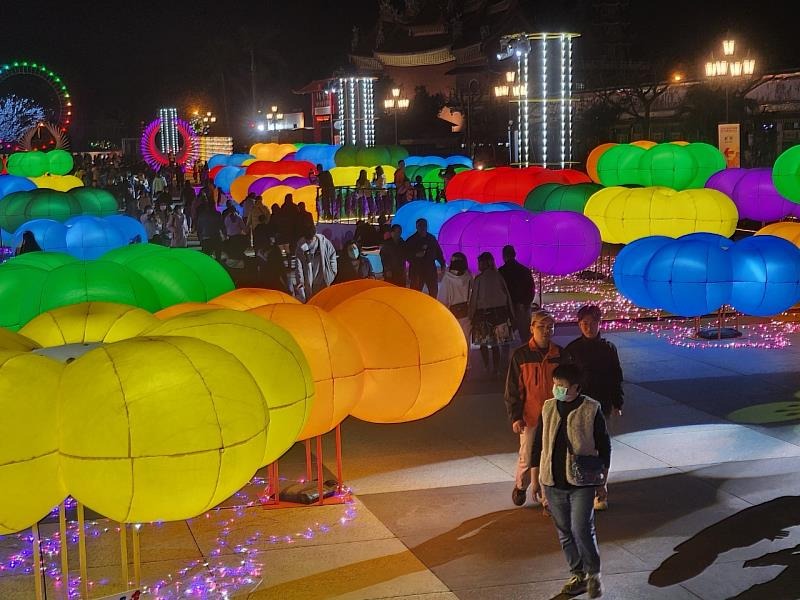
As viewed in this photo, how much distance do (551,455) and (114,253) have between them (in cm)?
513

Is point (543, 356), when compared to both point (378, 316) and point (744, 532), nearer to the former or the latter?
point (378, 316)

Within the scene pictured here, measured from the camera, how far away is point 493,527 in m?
7.26

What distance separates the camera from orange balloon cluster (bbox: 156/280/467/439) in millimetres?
6730

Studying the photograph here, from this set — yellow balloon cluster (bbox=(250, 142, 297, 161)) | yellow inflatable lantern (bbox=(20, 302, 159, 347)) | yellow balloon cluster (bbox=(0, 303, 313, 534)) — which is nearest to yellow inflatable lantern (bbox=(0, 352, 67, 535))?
yellow balloon cluster (bbox=(0, 303, 313, 534))

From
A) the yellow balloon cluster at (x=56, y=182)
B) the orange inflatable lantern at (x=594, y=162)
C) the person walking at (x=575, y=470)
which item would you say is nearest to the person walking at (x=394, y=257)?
the person walking at (x=575, y=470)

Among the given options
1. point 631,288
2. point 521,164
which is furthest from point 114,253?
point 521,164

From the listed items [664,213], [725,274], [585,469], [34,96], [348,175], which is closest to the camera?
[585,469]

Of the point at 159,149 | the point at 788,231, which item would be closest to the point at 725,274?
the point at 788,231

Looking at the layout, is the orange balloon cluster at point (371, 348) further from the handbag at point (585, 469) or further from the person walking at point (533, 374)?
the handbag at point (585, 469)

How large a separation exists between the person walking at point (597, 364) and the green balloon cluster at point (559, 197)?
1185 cm

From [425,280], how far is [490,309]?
95.2 inches

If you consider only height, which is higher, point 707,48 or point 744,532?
point 707,48

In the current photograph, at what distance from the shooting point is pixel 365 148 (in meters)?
31.7

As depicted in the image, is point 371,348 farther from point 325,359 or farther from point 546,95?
point 546,95
